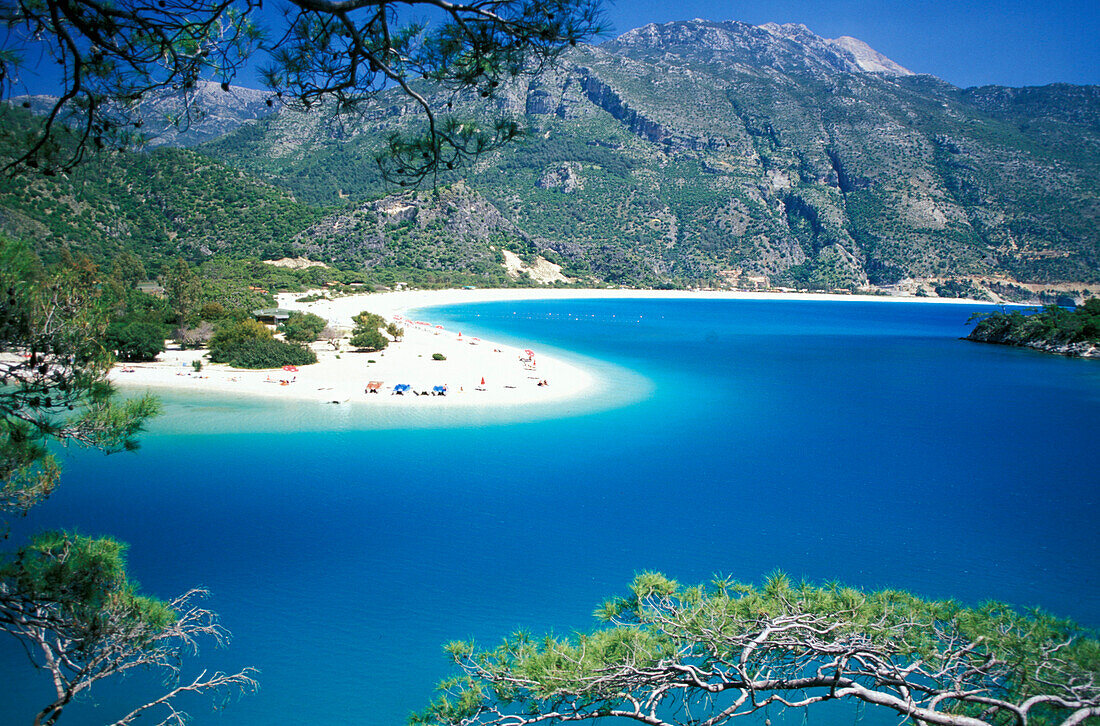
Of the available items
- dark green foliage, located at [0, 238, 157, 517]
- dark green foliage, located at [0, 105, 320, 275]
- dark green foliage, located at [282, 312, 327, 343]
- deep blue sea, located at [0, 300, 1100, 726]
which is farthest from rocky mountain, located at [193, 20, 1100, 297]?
dark green foliage, located at [0, 238, 157, 517]

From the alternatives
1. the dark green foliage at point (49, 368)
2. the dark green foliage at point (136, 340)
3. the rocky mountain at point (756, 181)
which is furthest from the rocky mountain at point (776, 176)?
the dark green foliage at point (49, 368)

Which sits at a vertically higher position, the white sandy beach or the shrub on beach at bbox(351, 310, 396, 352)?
the shrub on beach at bbox(351, 310, 396, 352)

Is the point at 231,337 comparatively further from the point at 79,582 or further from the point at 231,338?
the point at 79,582

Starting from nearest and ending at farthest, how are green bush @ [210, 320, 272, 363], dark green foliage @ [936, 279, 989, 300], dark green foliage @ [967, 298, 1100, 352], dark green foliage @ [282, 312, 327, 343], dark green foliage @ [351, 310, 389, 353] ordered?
green bush @ [210, 320, 272, 363], dark green foliage @ [282, 312, 327, 343], dark green foliage @ [351, 310, 389, 353], dark green foliage @ [967, 298, 1100, 352], dark green foliage @ [936, 279, 989, 300]

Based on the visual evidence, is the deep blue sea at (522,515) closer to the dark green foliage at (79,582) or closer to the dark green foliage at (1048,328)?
the dark green foliage at (79,582)

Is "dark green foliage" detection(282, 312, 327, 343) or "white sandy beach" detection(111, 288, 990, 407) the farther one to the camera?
"dark green foliage" detection(282, 312, 327, 343)

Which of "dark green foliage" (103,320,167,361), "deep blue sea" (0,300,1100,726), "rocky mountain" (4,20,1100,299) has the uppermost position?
"rocky mountain" (4,20,1100,299)

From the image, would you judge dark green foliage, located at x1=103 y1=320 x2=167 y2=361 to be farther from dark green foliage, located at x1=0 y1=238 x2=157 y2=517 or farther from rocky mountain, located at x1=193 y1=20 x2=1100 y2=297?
rocky mountain, located at x1=193 y1=20 x2=1100 y2=297
